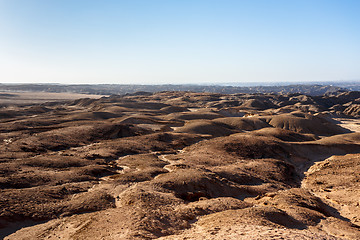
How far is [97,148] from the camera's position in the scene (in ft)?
84.0

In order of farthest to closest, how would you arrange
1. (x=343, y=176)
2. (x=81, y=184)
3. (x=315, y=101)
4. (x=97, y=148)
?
1. (x=315, y=101)
2. (x=97, y=148)
3. (x=343, y=176)
4. (x=81, y=184)

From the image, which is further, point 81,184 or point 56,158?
point 56,158

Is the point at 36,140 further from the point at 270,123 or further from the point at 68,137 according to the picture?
the point at 270,123

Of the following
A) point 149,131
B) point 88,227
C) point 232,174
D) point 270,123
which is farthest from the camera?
point 270,123

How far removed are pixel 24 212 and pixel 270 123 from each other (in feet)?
145

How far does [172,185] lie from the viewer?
16094mm

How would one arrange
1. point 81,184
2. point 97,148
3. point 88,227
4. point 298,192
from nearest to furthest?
point 88,227 < point 81,184 < point 298,192 < point 97,148

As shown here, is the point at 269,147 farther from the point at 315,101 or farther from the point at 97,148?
the point at 315,101

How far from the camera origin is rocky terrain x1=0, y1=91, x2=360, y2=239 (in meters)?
11.0

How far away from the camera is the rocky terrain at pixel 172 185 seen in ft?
36.1

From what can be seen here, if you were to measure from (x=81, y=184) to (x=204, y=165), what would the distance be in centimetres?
1001

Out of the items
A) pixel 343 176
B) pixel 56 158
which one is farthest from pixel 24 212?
pixel 343 176

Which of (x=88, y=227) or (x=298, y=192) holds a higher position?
(x=88, y=227)

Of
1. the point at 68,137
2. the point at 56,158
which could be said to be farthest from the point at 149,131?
the point at 56,158
